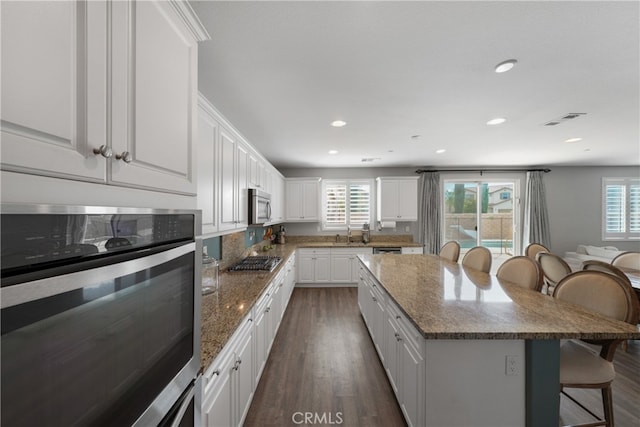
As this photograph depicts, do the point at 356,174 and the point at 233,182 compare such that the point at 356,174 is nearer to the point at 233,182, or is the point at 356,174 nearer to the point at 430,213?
the point at 430,213

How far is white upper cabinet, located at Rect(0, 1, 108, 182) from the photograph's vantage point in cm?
41

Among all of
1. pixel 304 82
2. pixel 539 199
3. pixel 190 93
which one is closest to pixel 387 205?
pixel 539 199

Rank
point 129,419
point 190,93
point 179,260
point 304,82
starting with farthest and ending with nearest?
point 304,82
point 190,93
point 179,260
point 129,419

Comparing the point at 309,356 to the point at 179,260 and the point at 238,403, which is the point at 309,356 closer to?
the point at 238,403

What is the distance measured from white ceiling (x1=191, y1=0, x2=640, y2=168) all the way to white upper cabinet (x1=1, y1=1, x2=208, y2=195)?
697 millimetres

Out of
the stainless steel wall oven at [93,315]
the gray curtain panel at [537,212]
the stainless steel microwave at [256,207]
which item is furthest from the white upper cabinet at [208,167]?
the gray curtain panel at [537,212]

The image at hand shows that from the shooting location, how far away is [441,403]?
134 cm

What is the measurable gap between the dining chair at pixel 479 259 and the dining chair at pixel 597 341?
3.33 feet

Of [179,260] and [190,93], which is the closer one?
[179,260]

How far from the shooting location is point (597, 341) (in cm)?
167

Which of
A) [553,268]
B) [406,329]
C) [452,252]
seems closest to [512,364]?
[406,329]

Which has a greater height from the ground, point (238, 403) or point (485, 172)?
point (485, 172)

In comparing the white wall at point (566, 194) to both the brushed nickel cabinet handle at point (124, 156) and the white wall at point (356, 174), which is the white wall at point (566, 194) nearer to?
the white wall at point (356, 174)

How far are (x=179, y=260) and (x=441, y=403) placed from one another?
152 cm
